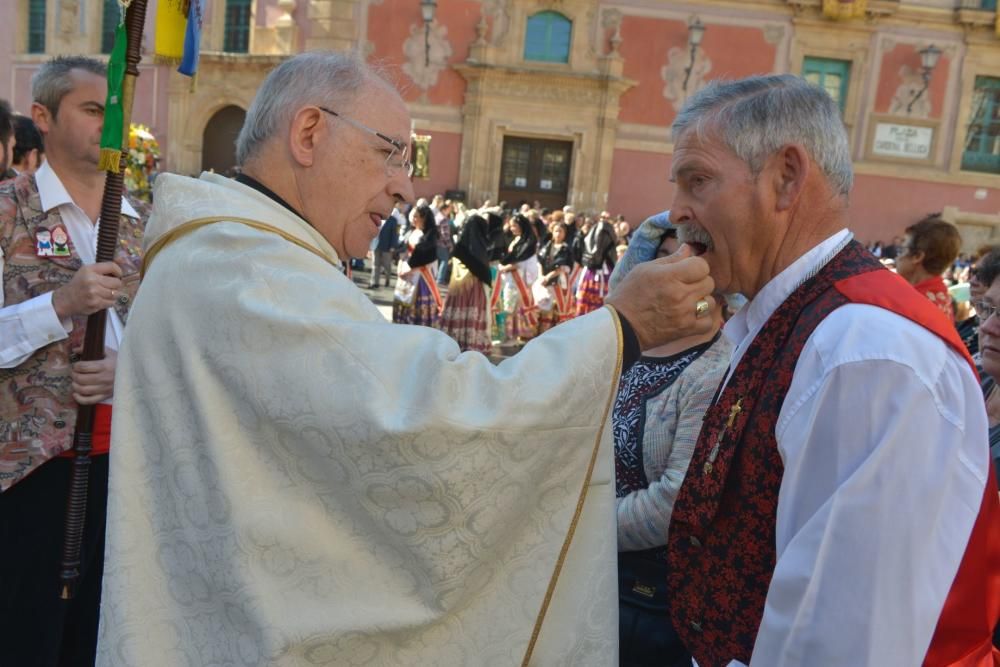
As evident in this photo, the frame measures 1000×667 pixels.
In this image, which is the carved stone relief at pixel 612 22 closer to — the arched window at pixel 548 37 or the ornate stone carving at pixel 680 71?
the arched window at pixel 548 37

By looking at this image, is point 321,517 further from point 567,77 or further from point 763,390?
point 567,77

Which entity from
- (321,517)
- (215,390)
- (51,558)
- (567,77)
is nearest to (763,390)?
(321,517)

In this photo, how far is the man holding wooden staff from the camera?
239 centimetres

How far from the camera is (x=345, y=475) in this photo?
148 cm

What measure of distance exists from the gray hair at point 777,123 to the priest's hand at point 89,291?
1.65 meters

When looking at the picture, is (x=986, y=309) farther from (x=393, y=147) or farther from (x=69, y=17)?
(x=69, y=17)

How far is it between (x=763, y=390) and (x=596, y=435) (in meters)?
0.31

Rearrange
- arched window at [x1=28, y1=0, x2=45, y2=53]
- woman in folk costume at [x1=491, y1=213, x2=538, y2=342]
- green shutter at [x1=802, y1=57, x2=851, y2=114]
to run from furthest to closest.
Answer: arched window at [x1=28, y1=0, x2=45, y2=53], green shutter at [x1=802, y1=57, x2=851, y2=114], woman in folk costume at [x1=491, y1=213, x2=538, y2=342]

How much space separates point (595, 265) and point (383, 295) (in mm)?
3800

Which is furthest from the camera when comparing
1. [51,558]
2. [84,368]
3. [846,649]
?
[51,558]

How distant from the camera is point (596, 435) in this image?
154cm

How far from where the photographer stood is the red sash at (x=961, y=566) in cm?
139

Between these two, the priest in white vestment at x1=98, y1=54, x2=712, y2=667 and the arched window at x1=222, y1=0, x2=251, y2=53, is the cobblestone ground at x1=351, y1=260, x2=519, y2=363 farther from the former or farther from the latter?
the priest in white vestment at x1=98, y1=54, x2=712, y2=667

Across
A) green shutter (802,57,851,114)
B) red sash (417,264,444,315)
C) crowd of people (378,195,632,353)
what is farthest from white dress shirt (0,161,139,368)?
green shutter (802,57,851,114)
